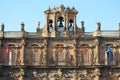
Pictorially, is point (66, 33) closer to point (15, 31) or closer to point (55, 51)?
point (55, 51)

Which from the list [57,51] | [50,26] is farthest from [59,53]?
[50,26]

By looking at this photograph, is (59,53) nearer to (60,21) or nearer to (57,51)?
(57,51)

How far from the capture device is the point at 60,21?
60594mm

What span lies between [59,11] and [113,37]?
8.04 meters

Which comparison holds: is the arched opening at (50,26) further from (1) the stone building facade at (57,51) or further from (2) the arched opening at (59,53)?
(2) the arched opening at (59,53)

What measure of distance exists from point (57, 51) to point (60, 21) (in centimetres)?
422

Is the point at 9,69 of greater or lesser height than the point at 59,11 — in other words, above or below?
below

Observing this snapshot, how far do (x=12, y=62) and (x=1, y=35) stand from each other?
386 centimetres

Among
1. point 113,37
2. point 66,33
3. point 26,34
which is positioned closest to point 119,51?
point 113,37

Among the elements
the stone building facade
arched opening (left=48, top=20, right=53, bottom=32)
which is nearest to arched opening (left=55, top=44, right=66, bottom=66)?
the stone building facade

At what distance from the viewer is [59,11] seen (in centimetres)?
6028

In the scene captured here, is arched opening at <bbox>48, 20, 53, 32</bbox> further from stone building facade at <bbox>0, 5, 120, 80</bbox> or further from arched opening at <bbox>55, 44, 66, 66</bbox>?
arched opening at <bbox>55, 44, 66, 66</bbox>

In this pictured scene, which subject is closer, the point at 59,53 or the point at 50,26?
the point at 59,53

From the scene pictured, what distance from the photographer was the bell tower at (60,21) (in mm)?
59625
